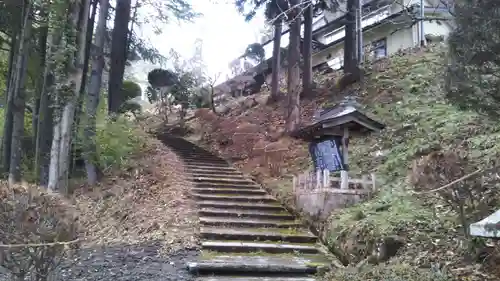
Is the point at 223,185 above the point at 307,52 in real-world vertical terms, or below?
below

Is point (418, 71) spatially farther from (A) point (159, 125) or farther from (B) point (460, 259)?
(A) point (159, 125)

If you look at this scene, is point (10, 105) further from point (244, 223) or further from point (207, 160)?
point (244, 223)

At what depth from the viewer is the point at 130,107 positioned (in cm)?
1991

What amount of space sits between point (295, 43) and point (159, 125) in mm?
10002

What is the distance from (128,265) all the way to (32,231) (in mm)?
2453

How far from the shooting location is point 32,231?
13.4 feet

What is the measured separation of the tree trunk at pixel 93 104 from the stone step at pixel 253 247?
5.09m

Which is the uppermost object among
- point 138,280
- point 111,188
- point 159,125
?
point 159,125

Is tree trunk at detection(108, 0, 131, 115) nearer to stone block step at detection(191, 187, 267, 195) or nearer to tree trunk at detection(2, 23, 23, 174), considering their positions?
tree trunk at detection(2, 23, 23, 174)

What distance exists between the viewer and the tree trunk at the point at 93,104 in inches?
428

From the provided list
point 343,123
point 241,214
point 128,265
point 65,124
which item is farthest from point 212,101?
point 128,265

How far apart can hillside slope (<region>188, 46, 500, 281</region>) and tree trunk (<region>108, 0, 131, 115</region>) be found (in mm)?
4033

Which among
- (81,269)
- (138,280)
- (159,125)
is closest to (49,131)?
(81,269)

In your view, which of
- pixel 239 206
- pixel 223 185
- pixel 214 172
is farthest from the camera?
pixel 214 172
